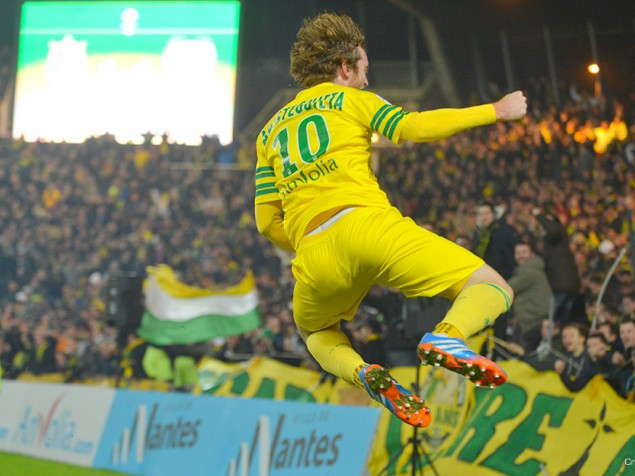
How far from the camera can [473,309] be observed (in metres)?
2.95

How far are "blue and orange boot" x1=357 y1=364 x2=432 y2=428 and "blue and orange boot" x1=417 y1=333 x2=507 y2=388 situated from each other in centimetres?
24

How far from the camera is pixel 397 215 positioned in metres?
3.17

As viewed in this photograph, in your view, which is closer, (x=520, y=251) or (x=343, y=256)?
(x=343, y=256)

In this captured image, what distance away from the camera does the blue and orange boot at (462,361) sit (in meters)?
2.70

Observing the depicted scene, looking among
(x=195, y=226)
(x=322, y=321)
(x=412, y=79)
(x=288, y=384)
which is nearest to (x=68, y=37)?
(x=195, y=226)

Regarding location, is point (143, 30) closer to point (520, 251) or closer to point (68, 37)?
point (68, 37)

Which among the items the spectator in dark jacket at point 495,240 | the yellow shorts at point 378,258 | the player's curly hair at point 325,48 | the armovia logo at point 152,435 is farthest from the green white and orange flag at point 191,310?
the yellow shorts at point 378,258

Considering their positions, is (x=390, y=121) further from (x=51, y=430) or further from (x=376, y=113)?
(x=51, y=430)

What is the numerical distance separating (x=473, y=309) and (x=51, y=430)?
7.47 meters

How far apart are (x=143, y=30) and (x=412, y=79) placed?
12.4ft

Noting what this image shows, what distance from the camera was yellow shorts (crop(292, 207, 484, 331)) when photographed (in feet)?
9.95

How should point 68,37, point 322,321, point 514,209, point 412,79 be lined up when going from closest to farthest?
point 322,321 → point 514,209 → point 412,79 → point 68,37

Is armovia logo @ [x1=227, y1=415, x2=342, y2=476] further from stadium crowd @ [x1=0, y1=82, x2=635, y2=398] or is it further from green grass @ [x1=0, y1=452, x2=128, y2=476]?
green grass @ [x1=0, y1=452, x2=128, y2=476]

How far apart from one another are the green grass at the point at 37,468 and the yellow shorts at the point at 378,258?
6.10m
